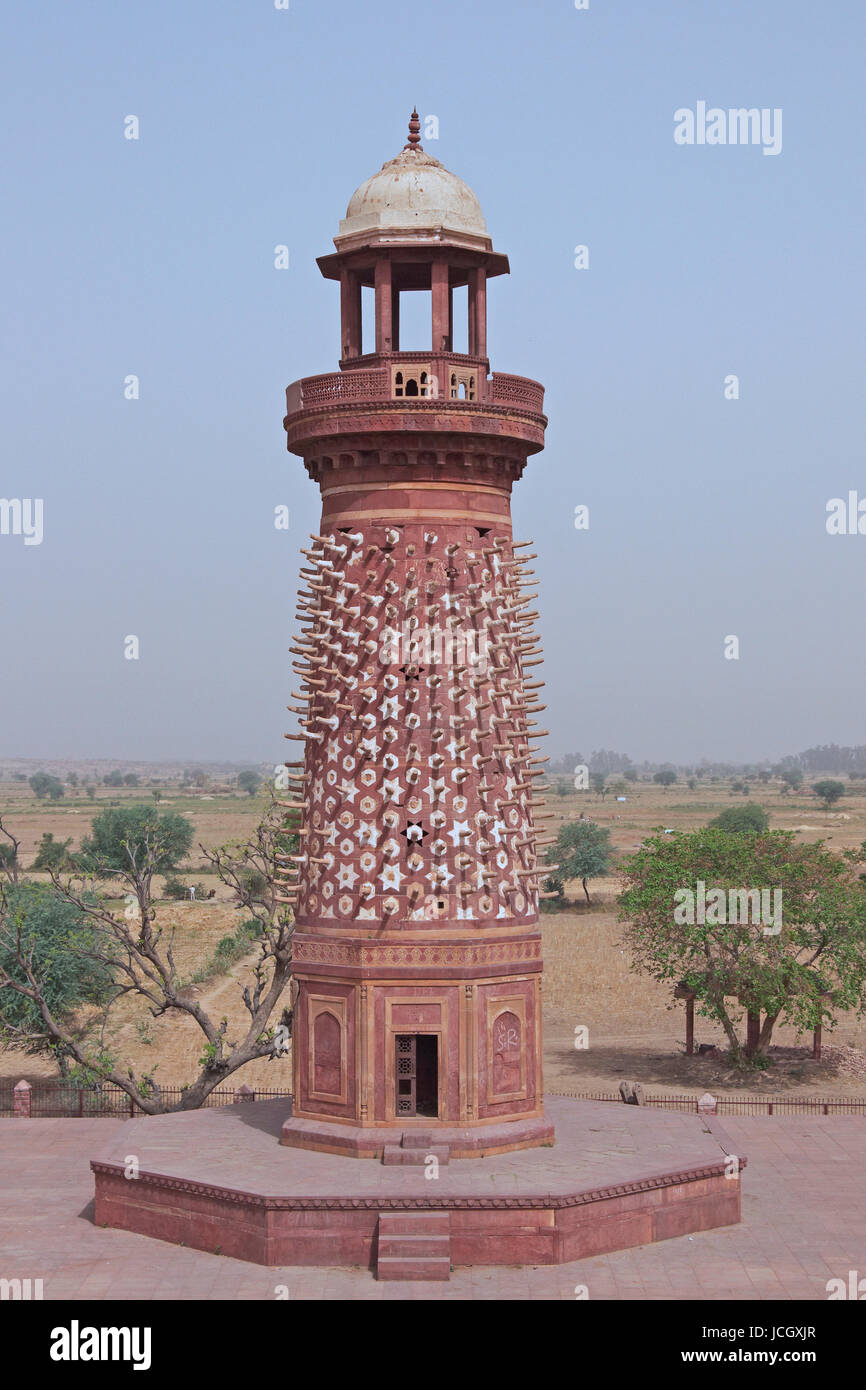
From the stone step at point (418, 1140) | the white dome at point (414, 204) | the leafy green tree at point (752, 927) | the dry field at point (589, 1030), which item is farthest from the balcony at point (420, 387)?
the leafy green tree at point (752, 927)

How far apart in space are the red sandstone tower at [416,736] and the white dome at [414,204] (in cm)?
3

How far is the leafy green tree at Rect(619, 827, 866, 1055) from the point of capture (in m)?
35.9

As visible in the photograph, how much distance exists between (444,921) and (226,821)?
126543 mm

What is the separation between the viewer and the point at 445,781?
21.4 metres

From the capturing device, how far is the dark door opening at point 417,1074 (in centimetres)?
2123

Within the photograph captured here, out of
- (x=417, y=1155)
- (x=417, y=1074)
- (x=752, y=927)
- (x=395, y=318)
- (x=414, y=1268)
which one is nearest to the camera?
(x=414, y=1268)

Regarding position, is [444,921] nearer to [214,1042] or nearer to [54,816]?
[214,1042]

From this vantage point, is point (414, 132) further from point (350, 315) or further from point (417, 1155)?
point (417, 1155)

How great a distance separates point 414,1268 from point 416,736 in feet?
22.0

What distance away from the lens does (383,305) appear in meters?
22.1

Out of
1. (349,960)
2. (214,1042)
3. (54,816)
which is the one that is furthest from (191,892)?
(54,816)

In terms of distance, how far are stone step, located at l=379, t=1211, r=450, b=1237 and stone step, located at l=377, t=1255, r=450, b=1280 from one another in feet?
1.12

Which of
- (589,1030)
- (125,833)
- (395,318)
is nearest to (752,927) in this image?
(589,1030)

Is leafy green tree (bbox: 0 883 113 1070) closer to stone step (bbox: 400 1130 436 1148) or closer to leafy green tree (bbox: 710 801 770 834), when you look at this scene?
stone step (bbox: 400 1130 436 1148)
